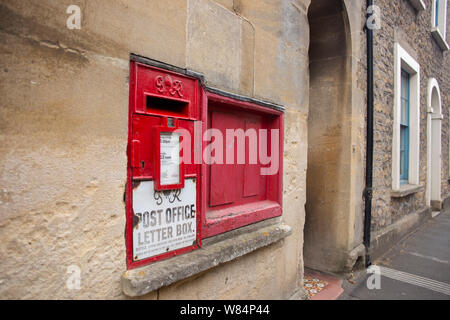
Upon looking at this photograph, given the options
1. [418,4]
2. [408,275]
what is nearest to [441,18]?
[418,4]

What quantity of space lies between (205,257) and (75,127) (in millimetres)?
1147

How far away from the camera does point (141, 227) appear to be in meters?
1.60

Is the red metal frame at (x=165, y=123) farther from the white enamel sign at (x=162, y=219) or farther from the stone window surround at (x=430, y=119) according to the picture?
the stone window surround at (x=430, y=119)

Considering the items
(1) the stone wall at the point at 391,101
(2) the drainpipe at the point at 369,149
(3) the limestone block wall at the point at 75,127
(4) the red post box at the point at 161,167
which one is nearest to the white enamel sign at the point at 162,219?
(4) the red post box at the point at 161,167

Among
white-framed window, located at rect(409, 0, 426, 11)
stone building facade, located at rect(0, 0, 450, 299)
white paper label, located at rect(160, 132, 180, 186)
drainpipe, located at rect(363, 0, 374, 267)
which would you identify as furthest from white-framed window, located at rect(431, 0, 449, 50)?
white paper label, located at rect(160, 132, 180, 186)

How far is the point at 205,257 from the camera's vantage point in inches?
74.5

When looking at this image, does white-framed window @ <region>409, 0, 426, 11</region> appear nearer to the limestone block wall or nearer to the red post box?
the limestone block wall

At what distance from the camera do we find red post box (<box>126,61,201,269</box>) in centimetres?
156

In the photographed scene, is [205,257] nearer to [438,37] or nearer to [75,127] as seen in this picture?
[75,127]

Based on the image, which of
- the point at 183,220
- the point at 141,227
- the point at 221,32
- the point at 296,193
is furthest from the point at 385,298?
the point at 221,32

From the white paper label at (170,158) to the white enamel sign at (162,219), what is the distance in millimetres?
80

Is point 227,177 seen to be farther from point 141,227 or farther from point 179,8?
point 179,8

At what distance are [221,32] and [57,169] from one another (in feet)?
4.87

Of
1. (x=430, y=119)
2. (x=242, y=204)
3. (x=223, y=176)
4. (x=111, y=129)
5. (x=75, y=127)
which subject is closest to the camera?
(x=75, y=127)
